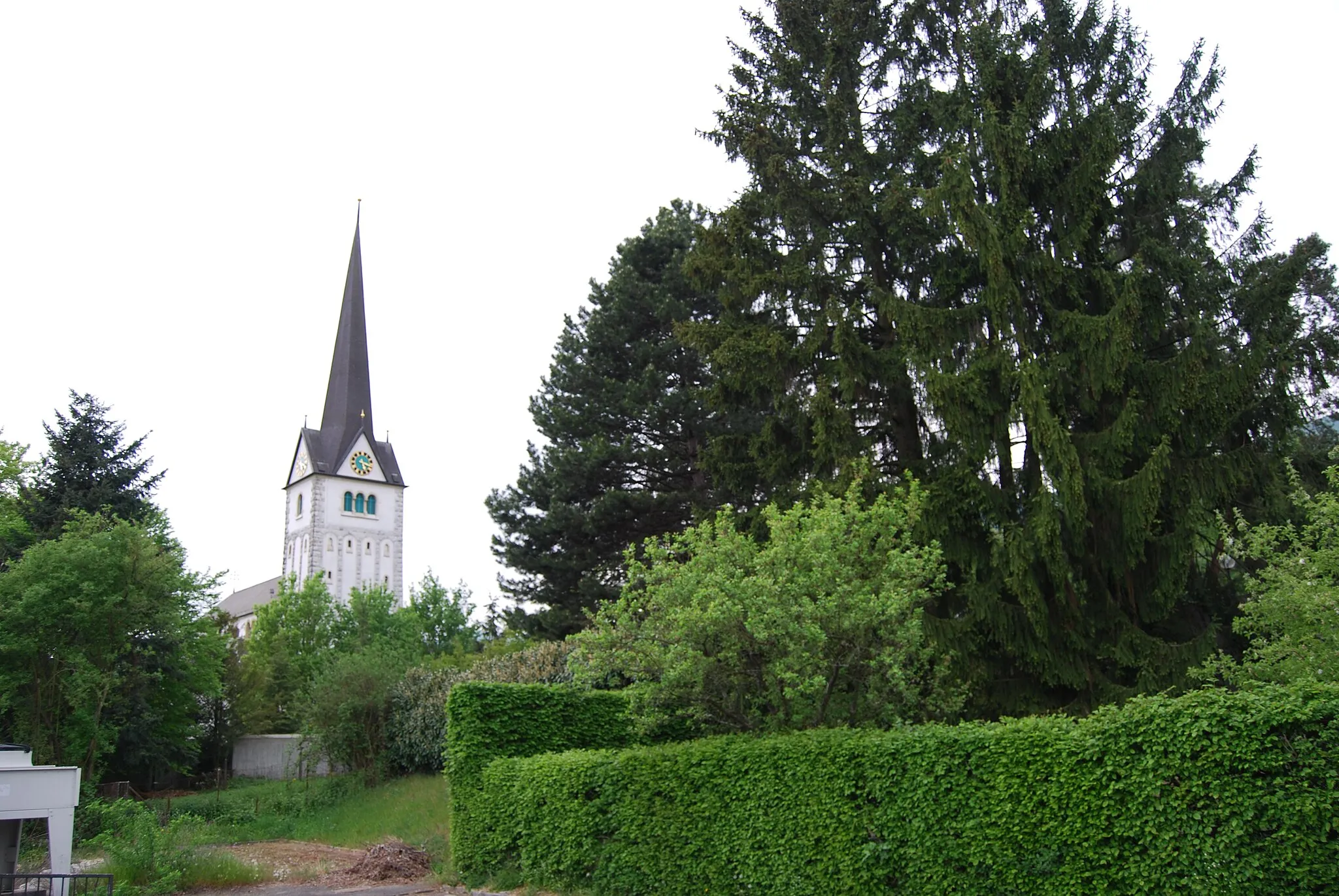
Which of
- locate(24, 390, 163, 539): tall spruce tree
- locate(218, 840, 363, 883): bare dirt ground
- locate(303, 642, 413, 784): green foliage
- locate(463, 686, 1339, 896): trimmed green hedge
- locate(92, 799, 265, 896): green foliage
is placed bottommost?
locate(218, 840, 363, 883): bare dirt ground

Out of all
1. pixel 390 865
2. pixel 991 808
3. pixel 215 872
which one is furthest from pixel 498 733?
pixel 991 808

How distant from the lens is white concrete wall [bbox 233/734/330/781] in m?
→ 31.9

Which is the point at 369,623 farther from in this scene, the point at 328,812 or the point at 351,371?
the point at 328,812

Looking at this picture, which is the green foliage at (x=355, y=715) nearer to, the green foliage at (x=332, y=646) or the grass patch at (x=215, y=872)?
the green foliage at (x=332, y=646)

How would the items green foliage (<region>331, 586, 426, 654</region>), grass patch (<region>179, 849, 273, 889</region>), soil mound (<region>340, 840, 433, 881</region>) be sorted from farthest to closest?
green foliage (<region>331, 586, 426, 654</region>) → soil mound (<region>340, 840, 433, 881</region>) → grass patch (<region>179, 849, 273, 889</region>)

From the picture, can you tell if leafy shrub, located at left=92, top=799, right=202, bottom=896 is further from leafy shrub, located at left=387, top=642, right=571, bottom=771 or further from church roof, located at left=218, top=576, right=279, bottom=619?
church roof, located at left=218, top=576, right=279, bottom=619

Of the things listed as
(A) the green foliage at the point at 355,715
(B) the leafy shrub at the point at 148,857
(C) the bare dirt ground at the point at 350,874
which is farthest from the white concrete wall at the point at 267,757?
(B) the leafy shrub at the point at 148,857

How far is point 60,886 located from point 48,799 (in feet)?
3.74

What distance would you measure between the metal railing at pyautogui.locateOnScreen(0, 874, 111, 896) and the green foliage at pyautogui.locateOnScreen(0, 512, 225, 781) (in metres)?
11.5

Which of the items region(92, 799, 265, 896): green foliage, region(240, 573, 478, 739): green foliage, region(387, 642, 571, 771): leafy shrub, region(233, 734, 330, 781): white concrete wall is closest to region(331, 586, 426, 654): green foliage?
region(240, 573, 478, 739): green foliage

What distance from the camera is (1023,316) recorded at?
14.2 m

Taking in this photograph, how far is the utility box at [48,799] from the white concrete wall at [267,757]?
68.1 feet

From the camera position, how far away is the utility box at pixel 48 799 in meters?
10.9

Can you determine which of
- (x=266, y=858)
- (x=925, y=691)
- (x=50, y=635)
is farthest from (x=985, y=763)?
(x=50, y=635)
